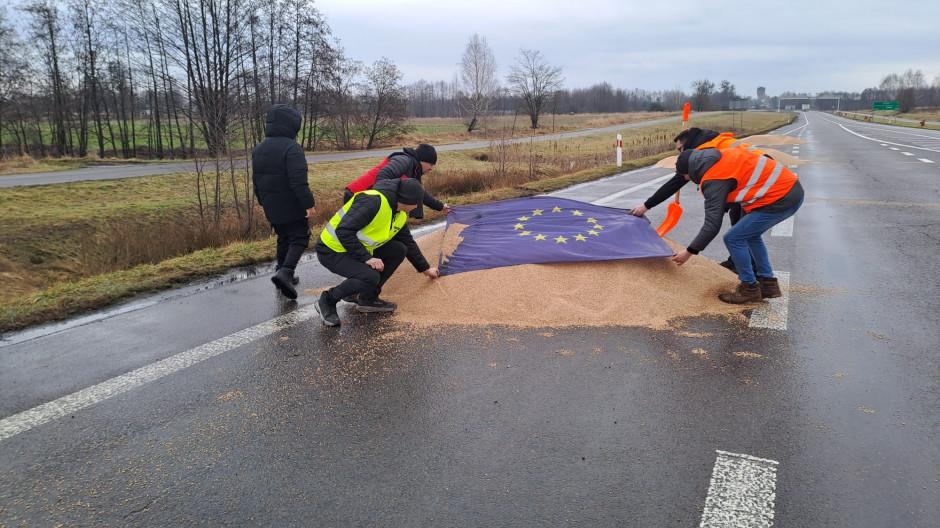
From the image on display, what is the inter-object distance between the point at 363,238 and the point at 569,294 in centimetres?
195

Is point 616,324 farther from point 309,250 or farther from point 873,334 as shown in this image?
point 309,250

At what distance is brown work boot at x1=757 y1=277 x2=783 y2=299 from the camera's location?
5496 millimetres

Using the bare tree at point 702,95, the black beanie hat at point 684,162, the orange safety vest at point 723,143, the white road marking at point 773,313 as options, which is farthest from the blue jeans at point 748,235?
the bare tree at point 702,95

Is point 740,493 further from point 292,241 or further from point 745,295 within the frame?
point 292,241

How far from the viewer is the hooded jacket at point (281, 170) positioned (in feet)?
19.2

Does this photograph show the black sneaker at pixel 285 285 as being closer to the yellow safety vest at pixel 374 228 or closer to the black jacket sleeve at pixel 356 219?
the yellow safety vest at pixel 374 228

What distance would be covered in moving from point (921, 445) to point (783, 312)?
7.44ft

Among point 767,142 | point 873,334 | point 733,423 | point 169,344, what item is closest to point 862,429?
point 733,423

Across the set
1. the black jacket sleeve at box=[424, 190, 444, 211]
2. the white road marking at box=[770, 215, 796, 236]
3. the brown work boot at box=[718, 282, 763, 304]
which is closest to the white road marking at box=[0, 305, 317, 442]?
the black jacket sleeve at box=[424, 190, 444, 211]

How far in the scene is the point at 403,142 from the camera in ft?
144

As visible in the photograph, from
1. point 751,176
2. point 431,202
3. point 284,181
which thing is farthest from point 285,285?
point 751,176

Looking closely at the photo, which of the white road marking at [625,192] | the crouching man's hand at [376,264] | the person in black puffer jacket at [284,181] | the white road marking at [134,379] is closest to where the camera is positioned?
the white road marking at [134,379]

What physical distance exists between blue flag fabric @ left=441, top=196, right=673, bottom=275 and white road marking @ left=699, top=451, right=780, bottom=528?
125 inches

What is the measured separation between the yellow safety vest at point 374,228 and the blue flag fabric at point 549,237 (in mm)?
1000
